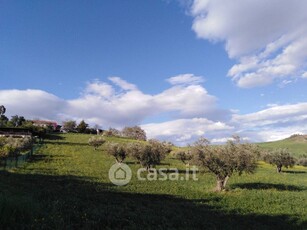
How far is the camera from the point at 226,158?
38.3 metres

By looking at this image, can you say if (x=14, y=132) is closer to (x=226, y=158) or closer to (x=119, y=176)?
(x=119, y=176)

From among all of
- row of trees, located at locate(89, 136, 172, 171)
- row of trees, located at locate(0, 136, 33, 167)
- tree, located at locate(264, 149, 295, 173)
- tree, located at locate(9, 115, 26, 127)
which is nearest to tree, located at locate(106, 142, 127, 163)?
row of trees, located at locate(89, 136, 172, 171)

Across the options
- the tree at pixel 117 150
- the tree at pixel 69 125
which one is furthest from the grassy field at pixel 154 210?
the tree at pixel 69 125

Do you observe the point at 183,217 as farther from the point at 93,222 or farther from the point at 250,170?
the point at 250,170

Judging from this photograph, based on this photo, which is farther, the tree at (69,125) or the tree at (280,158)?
the tree at (69,125)

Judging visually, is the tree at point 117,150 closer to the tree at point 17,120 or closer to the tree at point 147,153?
the tree at point 147,153

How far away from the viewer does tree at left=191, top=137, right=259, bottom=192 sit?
38.1 m

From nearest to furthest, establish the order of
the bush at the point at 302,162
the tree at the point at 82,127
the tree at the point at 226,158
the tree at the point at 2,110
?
the tree at the point at 226,158 → the bush at the point at 302,162 → the tree at the point at 82,127 → the tree at the point at 2,110

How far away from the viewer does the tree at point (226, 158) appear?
1499 inches

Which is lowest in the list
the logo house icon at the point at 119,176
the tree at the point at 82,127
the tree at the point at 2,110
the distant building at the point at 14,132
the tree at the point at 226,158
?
the logo house icon at the point at 119,176

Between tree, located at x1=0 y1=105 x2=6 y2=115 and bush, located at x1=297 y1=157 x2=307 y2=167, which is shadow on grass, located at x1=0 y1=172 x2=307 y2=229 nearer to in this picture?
bush, located at x1=297 y1=157 x2=307 y2=167

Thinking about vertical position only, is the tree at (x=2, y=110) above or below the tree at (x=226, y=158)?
above

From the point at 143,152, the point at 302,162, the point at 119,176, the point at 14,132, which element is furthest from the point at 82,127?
the point at 119,176

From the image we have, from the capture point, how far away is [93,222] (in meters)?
15.2
